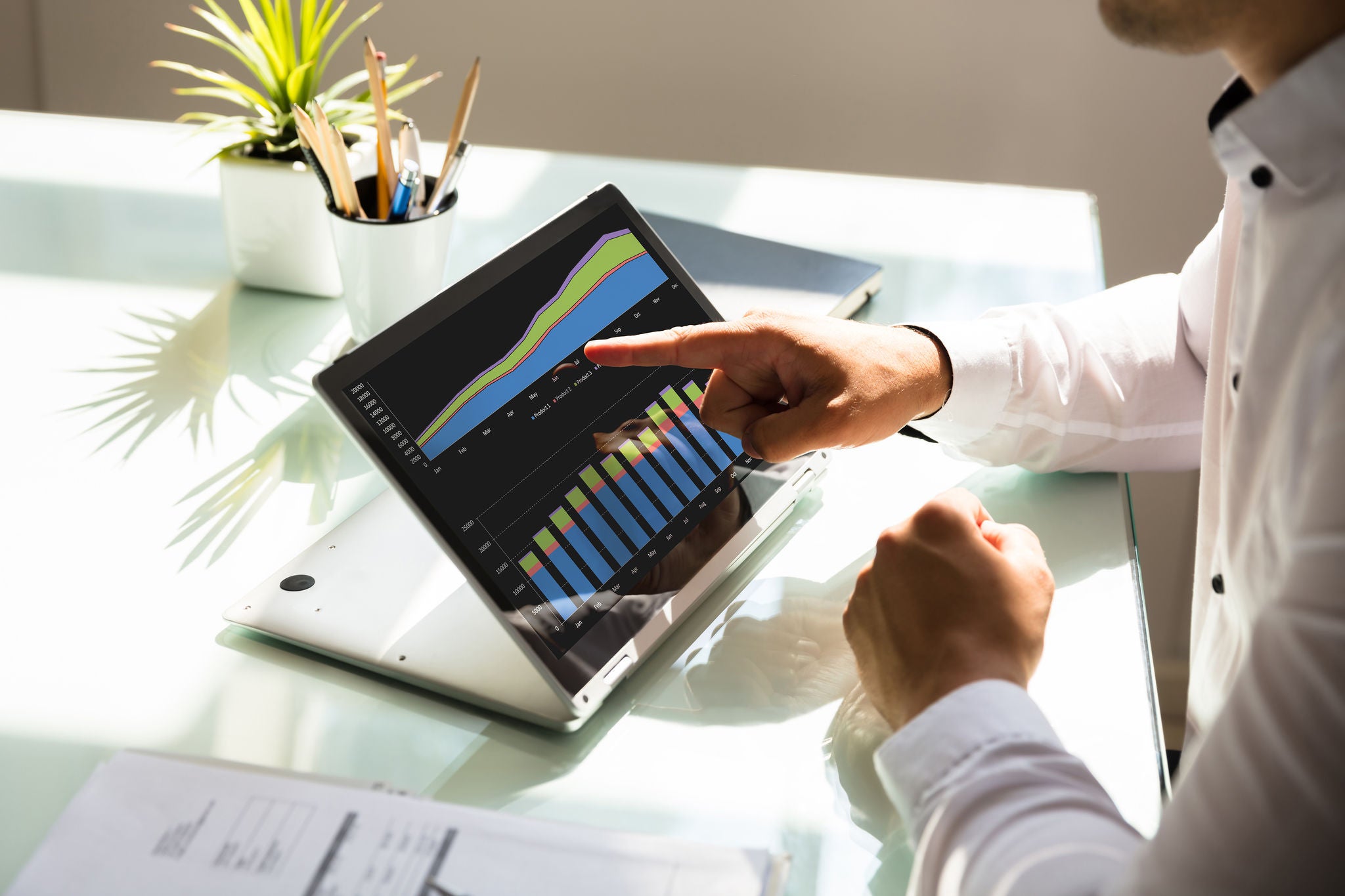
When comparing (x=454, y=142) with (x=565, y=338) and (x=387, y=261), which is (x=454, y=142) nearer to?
(x=387, y=261)

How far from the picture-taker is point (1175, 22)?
66 cm

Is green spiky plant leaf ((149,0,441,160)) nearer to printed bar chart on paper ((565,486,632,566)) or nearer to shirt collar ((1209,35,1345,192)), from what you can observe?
printed bar chart on paper ((565,486,632,566))

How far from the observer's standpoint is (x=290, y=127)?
1186mm

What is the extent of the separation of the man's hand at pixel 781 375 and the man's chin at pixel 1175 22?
29 cm

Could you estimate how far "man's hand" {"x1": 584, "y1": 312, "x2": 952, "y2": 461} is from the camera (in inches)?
33.5

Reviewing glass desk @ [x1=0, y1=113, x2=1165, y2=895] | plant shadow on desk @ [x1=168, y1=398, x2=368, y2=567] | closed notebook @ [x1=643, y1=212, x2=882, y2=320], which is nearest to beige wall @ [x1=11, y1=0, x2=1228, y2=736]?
glass desk @ [x1=0, y1=113, x2=1165, y2=895]

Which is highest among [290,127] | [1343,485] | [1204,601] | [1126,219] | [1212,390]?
[290,127]

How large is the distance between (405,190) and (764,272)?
364mm

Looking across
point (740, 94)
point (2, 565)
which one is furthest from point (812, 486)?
point (740, 94)

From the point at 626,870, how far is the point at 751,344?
0.41 metres

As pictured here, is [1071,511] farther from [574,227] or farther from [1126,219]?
[1126,219]

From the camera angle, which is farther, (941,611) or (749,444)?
(749,444)

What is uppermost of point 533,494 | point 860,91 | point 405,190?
point 405,190

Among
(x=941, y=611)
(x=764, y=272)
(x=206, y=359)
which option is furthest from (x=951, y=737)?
(x=206, y=359)
